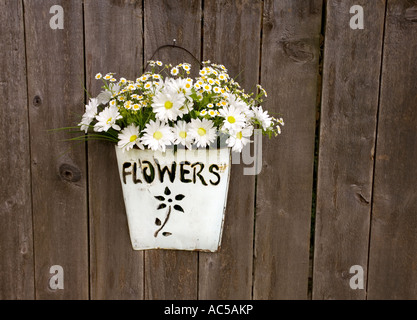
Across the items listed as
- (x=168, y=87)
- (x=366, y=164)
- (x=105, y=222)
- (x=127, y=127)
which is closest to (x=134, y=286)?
(x=105, y=222)

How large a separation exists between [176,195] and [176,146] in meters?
0.14

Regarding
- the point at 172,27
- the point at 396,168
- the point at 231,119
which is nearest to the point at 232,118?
the point at 231,119

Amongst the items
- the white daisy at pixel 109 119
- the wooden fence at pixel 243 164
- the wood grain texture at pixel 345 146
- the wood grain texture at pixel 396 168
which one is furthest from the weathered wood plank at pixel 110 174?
the wood grain texture at pixel 396 168

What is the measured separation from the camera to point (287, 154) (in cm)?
148

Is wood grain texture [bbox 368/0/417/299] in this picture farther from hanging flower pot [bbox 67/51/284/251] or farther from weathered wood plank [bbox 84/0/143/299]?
weathered wood plank [bbox 84/0/143/299]

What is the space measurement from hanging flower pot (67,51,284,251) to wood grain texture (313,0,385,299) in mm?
295

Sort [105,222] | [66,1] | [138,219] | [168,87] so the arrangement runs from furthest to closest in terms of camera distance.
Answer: [105,222]
[66,1]
[138,219]
[168,87]

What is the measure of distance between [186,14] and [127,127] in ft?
1.46

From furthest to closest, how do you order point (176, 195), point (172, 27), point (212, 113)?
1. point (172, 27)
2. point (176, 195)
3. point (212, 113)

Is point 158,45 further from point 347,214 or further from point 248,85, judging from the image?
point 347,214

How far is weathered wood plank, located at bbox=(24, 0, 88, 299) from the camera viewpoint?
144 cm

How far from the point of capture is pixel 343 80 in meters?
1.44

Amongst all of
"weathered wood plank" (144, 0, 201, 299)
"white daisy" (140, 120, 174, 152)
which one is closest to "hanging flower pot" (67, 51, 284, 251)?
"white daisy" (140, 120, 174, 152)

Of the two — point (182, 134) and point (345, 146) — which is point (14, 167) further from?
point (345, 146)
